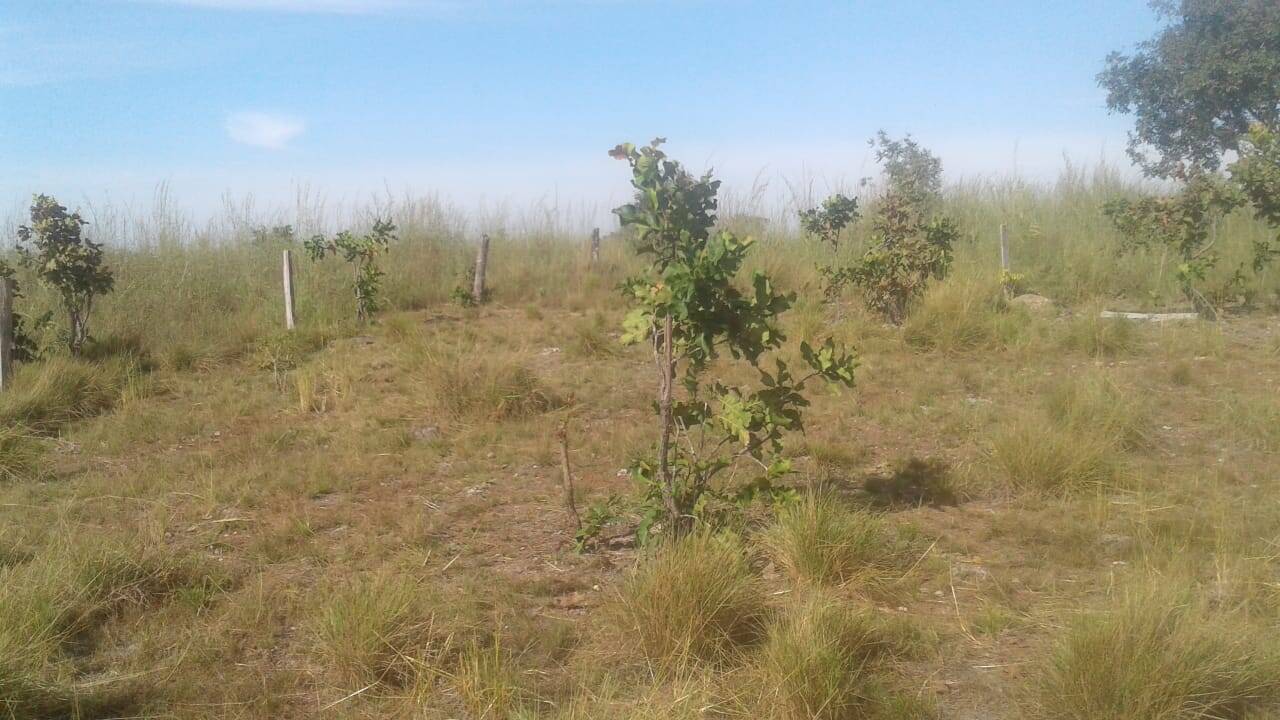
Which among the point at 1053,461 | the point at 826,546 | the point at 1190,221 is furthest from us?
the point at 1190,221

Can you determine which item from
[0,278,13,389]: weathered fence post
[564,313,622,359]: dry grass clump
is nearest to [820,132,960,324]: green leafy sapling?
[564,313,622,359]: dry grass clump

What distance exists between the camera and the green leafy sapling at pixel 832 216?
10.0 metres

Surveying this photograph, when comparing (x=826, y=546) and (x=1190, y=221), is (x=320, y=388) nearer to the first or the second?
(x=826, y=546)

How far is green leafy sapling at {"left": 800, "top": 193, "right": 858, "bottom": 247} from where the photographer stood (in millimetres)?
10039

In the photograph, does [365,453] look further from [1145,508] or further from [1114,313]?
[1114,313]

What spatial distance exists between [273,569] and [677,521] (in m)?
1.68

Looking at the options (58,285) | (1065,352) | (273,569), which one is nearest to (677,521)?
(273,569)

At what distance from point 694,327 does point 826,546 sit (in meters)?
0.97

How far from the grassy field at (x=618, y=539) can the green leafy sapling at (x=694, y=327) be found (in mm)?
269

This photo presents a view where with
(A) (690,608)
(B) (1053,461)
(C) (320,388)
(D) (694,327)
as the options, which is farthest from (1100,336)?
(C) (320,388)

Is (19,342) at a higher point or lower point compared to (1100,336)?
higher

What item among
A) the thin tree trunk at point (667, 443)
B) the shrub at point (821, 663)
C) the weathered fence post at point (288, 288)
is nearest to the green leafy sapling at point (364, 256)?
the weathered fence post at point (288, 288)

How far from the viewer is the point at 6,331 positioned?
6.52 metres

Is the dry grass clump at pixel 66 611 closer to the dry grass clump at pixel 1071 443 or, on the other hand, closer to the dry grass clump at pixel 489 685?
the dry grass clump at pixel 489 685
